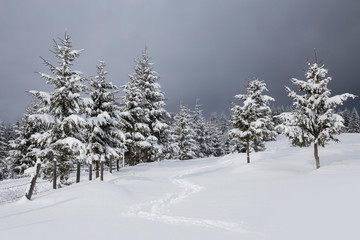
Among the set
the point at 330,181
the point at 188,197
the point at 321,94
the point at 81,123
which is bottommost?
the point at 188,197

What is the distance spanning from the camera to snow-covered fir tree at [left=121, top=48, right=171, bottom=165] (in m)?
29.7

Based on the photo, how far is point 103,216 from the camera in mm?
10133

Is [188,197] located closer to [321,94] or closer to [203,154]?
[321,94]

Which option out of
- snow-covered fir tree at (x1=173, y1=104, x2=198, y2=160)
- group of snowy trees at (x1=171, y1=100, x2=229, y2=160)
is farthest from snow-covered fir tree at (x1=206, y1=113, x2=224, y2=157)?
snow-covered fir tree at (x1=173, y1=104, x2=198, y2=160)

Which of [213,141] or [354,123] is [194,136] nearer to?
[213,141]

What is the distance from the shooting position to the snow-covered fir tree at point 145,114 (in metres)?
29.7

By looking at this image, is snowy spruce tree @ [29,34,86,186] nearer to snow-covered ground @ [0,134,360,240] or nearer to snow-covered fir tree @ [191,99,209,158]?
snow-covered ground @ [0,134,360,240]

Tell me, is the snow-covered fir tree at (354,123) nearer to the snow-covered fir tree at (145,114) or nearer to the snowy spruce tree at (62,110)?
the snow-covered fir tree at (145,114)

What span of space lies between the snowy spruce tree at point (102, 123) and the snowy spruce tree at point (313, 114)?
14.5 meters

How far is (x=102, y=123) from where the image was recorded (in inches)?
802

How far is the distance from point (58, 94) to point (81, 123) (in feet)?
9.03

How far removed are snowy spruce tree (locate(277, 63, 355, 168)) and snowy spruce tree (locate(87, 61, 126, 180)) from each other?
14.5 metres

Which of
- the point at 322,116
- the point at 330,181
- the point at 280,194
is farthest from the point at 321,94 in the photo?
the point at 280,194

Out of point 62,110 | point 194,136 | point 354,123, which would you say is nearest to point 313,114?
point 62,110
